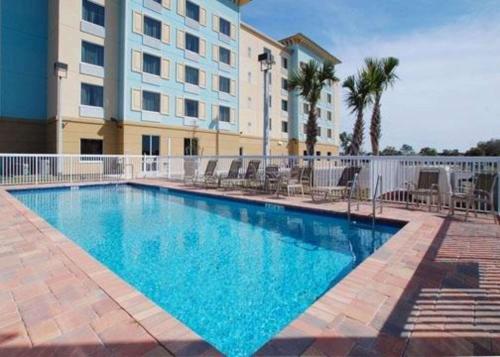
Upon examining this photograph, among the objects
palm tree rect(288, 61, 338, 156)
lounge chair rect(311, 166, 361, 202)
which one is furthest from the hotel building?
lounge chair rect(311, 166, 361, 202)

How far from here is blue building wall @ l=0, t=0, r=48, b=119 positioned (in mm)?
16766

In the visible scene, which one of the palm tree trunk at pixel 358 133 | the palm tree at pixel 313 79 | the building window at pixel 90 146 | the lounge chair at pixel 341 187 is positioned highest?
the palm tree at pixel 313 79

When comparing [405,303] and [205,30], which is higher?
[205,30]

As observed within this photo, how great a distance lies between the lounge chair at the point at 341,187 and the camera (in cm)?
780

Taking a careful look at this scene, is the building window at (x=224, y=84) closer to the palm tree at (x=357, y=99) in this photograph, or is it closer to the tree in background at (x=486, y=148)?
the palm tree at (x=357, y=99)

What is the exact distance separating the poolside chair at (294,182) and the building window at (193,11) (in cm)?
1691

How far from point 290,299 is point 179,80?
64.6 feet

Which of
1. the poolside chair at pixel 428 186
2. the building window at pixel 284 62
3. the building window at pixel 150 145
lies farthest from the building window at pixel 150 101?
the poolside chair at pixel 428 186

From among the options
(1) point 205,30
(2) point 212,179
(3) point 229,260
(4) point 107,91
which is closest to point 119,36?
(4) point 107,91

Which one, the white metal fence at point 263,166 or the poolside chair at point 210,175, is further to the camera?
the poolside chair at point 210,175

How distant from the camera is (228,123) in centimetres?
2423

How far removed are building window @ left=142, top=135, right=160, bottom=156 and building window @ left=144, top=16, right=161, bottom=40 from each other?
6.29 metres

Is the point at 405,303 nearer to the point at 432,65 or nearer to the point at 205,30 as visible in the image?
the point at 432,65

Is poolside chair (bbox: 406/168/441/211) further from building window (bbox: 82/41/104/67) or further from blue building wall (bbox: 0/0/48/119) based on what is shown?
blue building wall (bbox: 0/0/48/119)
